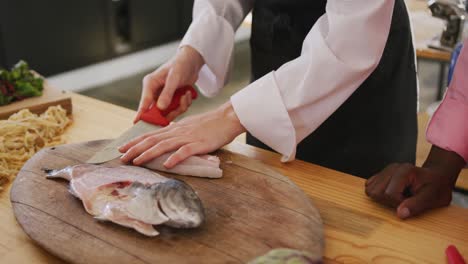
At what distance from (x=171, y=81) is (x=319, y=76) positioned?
376 mm

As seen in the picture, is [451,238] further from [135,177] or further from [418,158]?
[418,158]

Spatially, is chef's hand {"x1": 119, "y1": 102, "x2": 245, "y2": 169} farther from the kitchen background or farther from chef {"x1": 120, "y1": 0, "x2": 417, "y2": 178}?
the kitchen background

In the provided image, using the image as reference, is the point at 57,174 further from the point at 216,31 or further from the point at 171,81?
the point at 216,31

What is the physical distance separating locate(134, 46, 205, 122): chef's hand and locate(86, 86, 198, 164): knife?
0.01m

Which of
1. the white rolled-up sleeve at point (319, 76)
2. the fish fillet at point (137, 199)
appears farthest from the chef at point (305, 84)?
the fish fillet at point (137, 199)

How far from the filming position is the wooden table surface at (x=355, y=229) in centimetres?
86

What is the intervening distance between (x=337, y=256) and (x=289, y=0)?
2.11 feet

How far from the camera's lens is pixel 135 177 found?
940 mm

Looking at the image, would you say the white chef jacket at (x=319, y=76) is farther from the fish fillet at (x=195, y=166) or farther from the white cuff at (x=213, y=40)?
the white cuff at (x=213, y=40)

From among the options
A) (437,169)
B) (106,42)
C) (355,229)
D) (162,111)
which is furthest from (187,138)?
(106,42)

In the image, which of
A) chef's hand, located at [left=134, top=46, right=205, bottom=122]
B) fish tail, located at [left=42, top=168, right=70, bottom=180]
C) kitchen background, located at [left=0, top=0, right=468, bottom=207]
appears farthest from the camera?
kitchen background, located at [left=0, top=0, right=468, bottom=207]

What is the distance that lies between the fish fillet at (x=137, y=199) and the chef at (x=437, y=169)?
0.36 metres

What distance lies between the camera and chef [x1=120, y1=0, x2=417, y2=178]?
1.05 meters

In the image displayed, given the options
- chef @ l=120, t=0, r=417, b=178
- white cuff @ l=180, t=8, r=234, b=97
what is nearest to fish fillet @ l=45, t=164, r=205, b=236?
chef @ l=120, t=0, r=417, b=178
